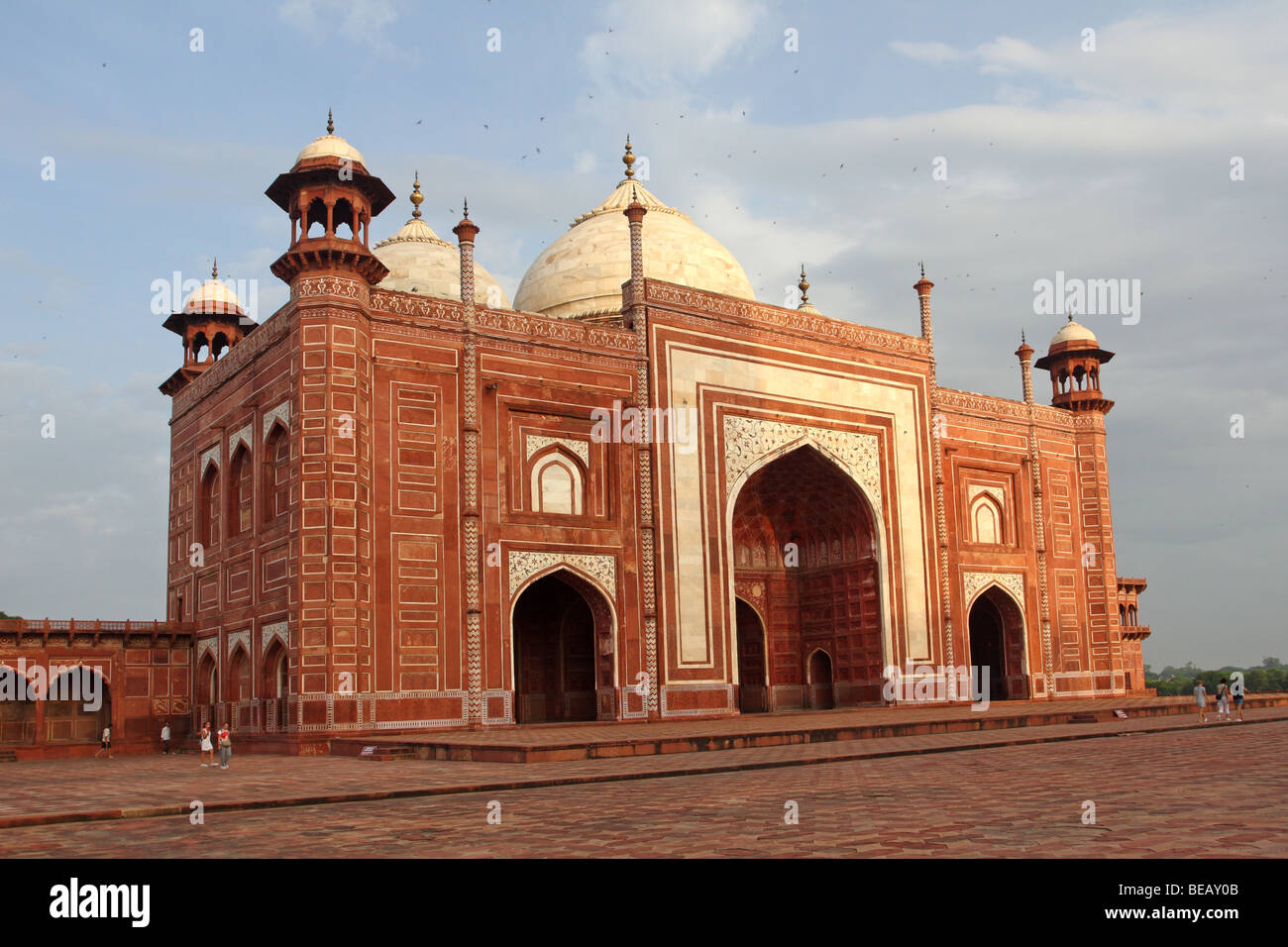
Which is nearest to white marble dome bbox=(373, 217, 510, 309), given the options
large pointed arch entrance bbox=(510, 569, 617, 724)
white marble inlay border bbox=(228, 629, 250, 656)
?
large pointed arch entrance bbox=(510, 569, 617, 724)

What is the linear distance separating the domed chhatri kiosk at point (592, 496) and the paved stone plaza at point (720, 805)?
5.05 meters

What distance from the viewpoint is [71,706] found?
66.1 feet

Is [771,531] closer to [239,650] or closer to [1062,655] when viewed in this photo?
[1062,655]

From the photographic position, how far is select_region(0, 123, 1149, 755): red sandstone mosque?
1828cm

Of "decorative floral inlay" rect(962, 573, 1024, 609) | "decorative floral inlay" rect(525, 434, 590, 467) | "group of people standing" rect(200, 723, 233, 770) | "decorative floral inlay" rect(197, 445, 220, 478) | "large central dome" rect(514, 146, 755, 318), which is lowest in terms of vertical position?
"group of people standing" rect(200, 723, 233, 770)

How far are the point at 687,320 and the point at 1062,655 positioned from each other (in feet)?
42.2

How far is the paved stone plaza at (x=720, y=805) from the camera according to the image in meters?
5.89

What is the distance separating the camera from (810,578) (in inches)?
1032

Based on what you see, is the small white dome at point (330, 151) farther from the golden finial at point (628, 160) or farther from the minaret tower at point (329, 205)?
the golden finial at point (628, 160)

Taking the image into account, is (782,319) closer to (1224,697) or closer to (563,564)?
(563,564)

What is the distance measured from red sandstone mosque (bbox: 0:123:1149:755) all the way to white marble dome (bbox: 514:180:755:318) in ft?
0.30

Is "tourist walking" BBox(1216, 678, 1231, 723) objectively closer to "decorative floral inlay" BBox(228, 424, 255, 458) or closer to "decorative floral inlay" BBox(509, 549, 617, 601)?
"decorative floral inlay" BBox(509, 549, 617, 601)

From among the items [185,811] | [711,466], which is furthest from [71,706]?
[185,811]

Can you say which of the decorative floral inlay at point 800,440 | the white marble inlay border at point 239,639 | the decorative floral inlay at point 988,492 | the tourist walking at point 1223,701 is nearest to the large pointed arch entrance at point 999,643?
the decorative floral inlay at point 988,492
